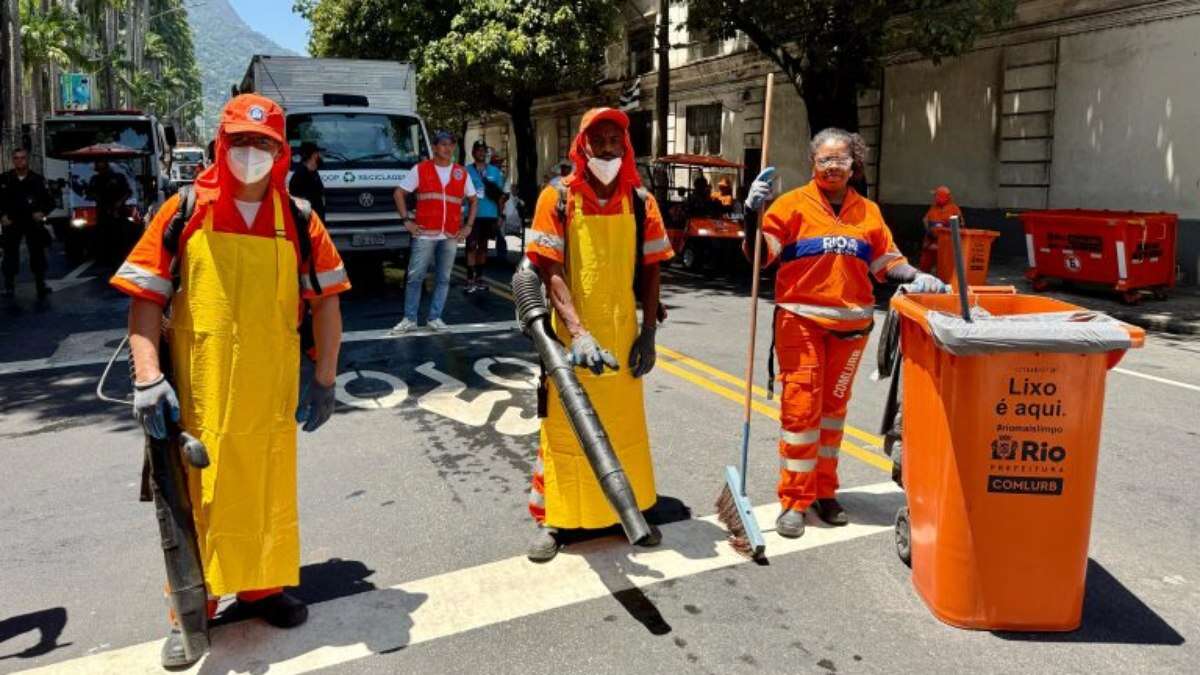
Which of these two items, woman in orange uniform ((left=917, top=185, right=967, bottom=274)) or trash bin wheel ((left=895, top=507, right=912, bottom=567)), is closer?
trash bin wheel ((left=895, top=507, right=912, bottom=567))

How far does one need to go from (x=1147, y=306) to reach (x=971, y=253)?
2.35 metres

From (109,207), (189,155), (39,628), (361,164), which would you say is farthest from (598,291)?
(189,155)

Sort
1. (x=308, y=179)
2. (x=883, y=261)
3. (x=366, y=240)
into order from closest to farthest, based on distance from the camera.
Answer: (x=883, y=261)
(x=308, y=179)
(x=366, y=240)

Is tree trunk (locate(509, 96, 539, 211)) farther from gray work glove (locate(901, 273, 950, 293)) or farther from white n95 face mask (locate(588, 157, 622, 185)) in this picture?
gray work glove (locate(901, 273, 950, 293))

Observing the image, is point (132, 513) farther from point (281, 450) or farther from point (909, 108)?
point (909, 108)

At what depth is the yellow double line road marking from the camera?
536cm

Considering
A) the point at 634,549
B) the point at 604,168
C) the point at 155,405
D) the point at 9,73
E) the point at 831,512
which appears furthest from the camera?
the point at 9,73

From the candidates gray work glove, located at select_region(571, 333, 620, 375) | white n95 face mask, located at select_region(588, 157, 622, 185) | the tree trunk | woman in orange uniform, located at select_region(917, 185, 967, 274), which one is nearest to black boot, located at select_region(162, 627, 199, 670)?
gray work glove, located at select_region(571, 333, 620, 375)

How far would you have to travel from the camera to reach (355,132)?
490 inches

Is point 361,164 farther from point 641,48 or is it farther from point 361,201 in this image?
point 641,48

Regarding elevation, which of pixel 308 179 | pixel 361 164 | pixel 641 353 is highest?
pixel 361 164

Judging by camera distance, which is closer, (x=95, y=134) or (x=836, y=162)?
(x=836, y=162)

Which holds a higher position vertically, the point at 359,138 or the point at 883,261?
the point at 359,138

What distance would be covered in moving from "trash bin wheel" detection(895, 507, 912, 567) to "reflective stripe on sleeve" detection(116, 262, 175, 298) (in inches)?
116
